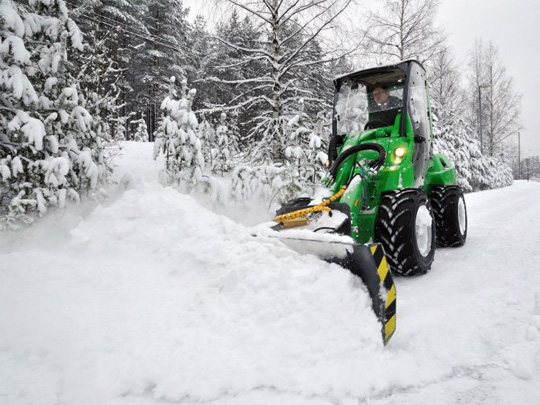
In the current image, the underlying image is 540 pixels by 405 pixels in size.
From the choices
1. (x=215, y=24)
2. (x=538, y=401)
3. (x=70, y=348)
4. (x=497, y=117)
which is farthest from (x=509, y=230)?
(x=497, y=117)

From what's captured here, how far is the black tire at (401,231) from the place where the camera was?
3480 mm

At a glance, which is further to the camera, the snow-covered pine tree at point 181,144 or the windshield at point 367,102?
the snow-covered pine tree at point 181,144

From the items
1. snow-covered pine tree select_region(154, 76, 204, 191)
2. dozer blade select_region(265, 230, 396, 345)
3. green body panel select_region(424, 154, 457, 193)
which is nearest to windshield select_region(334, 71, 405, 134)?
green body panel select_region(424, 154, 457, 193)

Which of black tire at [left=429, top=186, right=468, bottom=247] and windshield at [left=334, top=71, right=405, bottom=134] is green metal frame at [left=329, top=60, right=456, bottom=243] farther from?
black tire at [left=429, top=186, right=468, bottom=247]

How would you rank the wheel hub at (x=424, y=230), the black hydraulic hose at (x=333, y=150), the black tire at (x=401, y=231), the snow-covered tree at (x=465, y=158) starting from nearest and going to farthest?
the black tire at (x=401, y=231) < the wheel hub at (x=424, y=230) < the black hydraulic hose at (x=333, y=150) < the snow-covered tree at (x=465, y=158)

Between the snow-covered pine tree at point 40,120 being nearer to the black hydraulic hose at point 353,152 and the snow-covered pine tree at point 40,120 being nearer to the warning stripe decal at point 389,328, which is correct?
the black hydraulic hose at point 353,152

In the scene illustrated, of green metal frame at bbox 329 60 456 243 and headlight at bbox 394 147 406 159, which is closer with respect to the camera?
green metal frame at bbox 329 60 456 243

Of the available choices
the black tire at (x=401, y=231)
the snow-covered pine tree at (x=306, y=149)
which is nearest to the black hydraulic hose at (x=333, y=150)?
the black tire at (x=401, y=231)

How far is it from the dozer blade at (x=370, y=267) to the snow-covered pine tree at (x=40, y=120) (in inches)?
127

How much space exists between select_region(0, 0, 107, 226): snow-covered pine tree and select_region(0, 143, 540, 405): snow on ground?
2.70 ft

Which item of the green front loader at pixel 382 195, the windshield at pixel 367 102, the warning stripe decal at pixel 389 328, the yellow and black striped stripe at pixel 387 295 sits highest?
the windshield at pixel 367 102

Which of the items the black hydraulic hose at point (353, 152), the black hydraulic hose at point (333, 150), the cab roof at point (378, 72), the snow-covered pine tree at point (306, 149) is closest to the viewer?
the black hydraulic hose at point (353, 152)

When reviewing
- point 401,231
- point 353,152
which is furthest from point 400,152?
point 401,231

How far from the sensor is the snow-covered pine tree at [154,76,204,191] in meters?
5.47
